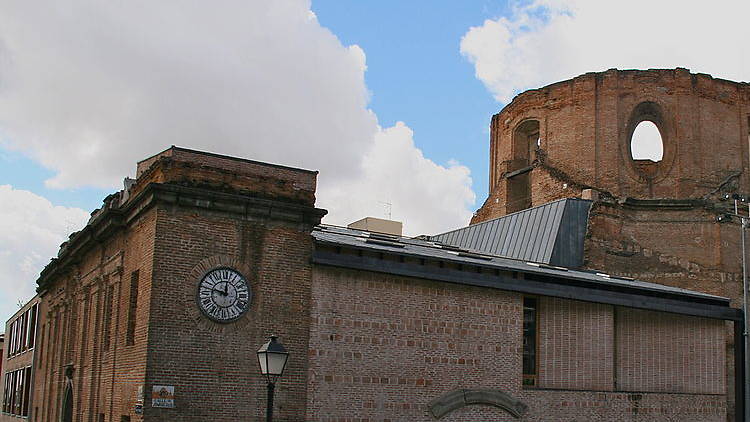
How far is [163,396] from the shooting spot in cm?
1769

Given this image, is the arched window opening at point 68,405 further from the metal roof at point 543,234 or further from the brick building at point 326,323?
the metal roof at point 543,234

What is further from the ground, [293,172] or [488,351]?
[293,172]

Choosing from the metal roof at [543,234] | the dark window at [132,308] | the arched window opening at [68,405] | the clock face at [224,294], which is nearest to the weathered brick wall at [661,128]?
the metal roof at [543,234]

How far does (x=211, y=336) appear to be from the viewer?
18.5 meters

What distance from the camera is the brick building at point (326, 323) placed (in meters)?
18.4

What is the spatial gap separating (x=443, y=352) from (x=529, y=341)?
307 centimetres

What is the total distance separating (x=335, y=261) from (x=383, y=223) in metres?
19.7

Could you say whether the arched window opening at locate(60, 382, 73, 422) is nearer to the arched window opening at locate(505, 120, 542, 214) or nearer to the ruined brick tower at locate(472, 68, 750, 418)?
the ruined brick tower at locate(472, 68, 750, 418)

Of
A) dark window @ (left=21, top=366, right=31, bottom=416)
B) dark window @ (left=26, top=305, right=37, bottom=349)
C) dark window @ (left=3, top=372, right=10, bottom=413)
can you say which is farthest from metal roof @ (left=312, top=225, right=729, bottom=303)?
dark window @ (left=3, top=372, right=10, bottom=413)

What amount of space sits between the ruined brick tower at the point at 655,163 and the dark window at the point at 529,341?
1316cm

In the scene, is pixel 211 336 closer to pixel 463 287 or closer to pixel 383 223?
pixel 463 287

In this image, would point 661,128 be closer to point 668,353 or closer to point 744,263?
point 744,263

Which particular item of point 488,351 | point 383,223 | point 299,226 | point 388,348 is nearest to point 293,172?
point 299,226

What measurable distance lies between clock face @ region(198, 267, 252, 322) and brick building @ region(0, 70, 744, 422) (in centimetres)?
3
